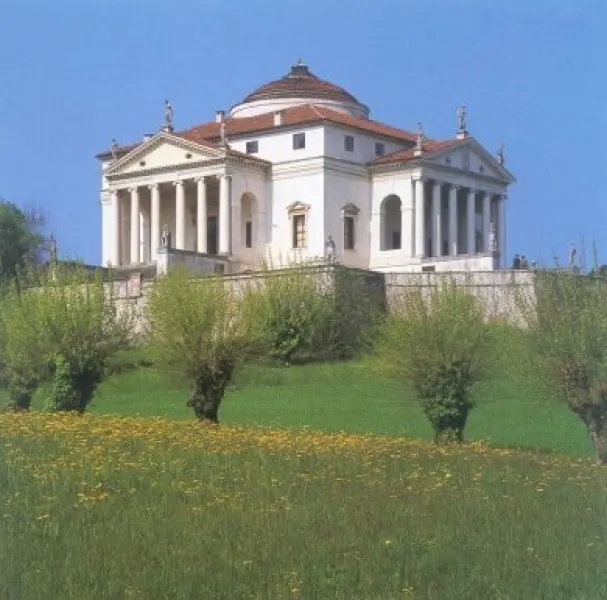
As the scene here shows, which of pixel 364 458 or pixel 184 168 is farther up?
pixel 184 168

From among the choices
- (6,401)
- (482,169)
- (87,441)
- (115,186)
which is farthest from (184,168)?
(87,441)

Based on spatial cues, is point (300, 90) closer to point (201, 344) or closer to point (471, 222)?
point (471, 222)

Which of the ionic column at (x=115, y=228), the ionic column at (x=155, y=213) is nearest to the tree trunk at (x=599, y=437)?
the ionic column at (x=155, y=213)

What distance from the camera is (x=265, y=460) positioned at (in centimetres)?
1792

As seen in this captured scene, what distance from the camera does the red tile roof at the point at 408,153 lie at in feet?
243

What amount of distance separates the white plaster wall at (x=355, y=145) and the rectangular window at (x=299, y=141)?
1.35 meters

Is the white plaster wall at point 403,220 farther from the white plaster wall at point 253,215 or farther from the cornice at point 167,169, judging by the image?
the cornice at point 167,169

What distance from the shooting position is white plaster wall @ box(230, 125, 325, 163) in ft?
238

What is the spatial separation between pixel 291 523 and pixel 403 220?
203 feet

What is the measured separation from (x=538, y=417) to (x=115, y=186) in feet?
164

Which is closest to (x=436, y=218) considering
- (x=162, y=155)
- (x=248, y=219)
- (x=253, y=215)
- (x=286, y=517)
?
(x=253, y=215)

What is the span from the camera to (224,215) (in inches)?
2837

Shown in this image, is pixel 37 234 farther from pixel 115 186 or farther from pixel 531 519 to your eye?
pixel 531 519

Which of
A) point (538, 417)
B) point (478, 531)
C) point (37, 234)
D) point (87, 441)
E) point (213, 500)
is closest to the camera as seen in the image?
point (478, 531)
